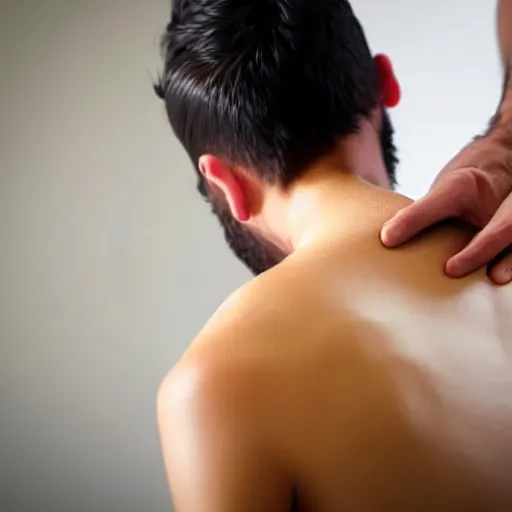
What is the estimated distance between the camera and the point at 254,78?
2.74 ft

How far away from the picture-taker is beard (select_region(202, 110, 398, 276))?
0.96 m

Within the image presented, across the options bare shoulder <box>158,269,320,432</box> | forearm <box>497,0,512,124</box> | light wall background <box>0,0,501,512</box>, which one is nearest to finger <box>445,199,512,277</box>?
bare shoulder <box>158,269,320,432</box>

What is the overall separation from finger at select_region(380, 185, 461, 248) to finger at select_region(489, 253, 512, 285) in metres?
0.07

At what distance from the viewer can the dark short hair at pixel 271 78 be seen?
33.1 inches

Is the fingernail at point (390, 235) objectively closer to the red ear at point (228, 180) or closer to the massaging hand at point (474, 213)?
the massaging hand at point (474, 213)

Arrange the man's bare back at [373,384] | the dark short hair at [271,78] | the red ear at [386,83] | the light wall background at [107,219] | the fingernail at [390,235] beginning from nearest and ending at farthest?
the man's bare back at [373,384] → the fingernail at [390,235] → the dark short hair at [271,78] → the red ear at [386,83] → the light wall background at [107,219]

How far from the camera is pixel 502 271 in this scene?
676mm

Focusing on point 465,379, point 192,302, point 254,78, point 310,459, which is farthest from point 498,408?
point 192,302

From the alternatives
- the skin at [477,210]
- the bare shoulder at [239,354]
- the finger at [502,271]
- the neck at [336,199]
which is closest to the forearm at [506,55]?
the skin at [477,210]

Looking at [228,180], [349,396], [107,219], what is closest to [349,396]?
[349,396]

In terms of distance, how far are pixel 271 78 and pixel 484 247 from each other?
32cm

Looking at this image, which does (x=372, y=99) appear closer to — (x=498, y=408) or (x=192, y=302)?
(x=498, y=408)

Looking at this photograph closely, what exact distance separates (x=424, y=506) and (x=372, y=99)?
1.68ft

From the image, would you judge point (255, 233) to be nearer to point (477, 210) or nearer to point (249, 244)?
point (249, 244)
